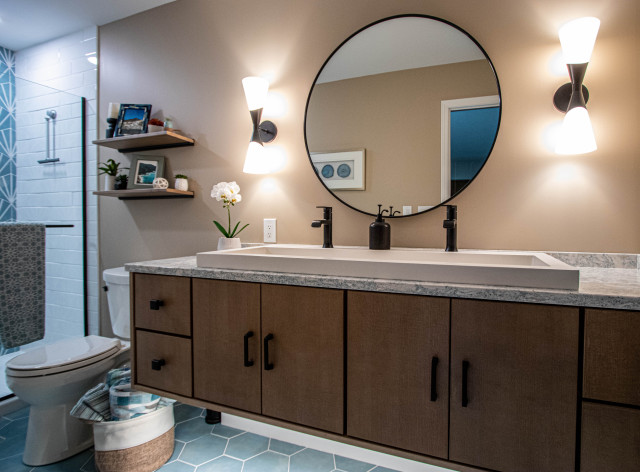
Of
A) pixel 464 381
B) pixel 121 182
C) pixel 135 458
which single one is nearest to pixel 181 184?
pixel 121 182

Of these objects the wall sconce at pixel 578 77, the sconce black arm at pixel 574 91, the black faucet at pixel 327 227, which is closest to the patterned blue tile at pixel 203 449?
the black faucet at pixel 327 227

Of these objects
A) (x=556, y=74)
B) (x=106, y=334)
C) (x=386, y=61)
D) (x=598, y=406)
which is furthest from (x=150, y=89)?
(x=598, y=406)

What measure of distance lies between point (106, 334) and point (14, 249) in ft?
2.48

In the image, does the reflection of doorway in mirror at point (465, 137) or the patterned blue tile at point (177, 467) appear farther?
the patterned blue tile at point (177, 467)

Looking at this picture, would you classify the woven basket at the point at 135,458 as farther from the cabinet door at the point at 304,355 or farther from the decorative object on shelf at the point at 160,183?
the decorative object on shelf at the point at 160,183

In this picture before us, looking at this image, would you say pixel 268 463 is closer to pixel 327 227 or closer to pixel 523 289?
pixel 327 227

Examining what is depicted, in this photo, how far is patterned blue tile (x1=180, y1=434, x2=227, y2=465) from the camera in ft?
4.98

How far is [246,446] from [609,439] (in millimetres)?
1433

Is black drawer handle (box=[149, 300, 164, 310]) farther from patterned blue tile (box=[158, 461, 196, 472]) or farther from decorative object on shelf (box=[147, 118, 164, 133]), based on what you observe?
decorative object on shelf (box=[147, 118, 164, 133])

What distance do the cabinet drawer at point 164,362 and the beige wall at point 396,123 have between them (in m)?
0.92

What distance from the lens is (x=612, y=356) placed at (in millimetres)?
732

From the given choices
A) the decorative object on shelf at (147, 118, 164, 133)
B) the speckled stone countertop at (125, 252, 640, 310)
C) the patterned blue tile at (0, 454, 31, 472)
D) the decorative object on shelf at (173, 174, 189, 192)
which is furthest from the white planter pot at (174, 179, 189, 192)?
the patterned blue tile at (0, 454, 31, 472)

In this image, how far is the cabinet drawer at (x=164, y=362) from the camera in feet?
3.90

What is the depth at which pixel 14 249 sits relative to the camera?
5.91ft
